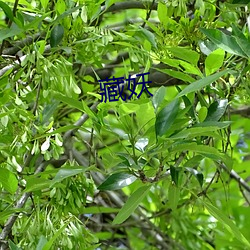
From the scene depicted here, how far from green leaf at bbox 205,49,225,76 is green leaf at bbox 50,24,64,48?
192 millimetres

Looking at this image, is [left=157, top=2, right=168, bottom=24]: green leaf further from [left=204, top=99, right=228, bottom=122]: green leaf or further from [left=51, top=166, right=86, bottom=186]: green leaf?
[left=51, top=166, right=86, bottom=186]: green leaf

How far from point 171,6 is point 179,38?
0.05 m

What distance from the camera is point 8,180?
2.69 ft

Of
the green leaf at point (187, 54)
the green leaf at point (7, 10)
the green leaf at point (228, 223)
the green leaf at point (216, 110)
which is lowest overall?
the green leaf at point (228, 223)

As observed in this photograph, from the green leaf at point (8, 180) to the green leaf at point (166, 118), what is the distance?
0.61 feet

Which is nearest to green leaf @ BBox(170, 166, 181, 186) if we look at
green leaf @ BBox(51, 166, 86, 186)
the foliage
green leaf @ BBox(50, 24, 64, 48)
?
the foliage

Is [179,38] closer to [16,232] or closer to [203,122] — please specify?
[203,122]

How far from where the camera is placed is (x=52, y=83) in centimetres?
83

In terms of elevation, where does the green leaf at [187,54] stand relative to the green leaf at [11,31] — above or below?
below

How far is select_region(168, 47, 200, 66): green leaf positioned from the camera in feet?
2.73

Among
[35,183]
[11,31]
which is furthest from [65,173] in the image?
[11,31]

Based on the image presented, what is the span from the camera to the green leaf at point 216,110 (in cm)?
86

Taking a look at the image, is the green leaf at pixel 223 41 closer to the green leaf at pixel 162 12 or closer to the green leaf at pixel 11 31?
the green leaf at pixel 162 12

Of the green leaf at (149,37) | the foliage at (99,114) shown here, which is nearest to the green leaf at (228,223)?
the foliage at (99,114)
